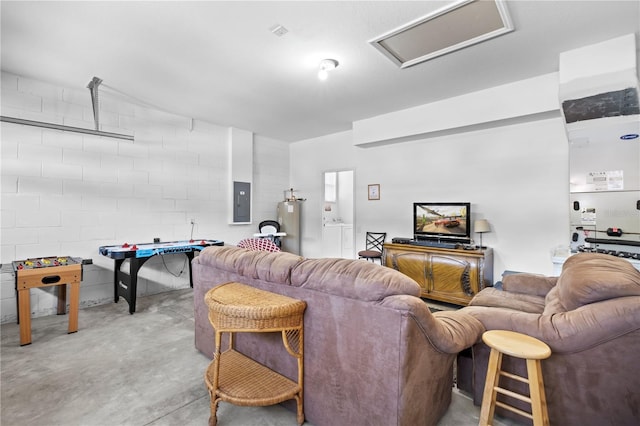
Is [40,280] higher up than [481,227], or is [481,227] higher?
[481,227]

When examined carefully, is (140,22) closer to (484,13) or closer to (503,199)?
(484,13)

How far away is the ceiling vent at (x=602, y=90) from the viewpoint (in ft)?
8.65

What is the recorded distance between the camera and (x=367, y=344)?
1.50 m

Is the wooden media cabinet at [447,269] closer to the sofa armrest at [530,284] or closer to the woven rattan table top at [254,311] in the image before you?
the sofa armrest at [530,284]

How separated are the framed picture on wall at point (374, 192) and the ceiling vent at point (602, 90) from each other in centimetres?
293

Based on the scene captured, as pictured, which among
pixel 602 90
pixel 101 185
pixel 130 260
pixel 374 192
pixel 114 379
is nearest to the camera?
pixel 114 379

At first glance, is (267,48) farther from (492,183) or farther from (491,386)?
(492,183)

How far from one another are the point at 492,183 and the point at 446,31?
2458 millimetres

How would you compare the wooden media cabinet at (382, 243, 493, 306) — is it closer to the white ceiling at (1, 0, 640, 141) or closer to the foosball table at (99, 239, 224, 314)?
the white ceiling at (1, 0, 640, 141)

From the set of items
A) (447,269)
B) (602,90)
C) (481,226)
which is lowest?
(447,269)

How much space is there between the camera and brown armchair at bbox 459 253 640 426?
148cm

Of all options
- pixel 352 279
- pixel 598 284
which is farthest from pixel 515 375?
pixel 352 279

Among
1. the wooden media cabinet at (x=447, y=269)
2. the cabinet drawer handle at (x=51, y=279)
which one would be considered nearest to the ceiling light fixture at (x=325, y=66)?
the wooden media cabinet at (x=447, y=269)

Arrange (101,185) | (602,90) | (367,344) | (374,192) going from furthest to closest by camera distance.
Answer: (374,192), (101,185), (602,90), (367,344)
